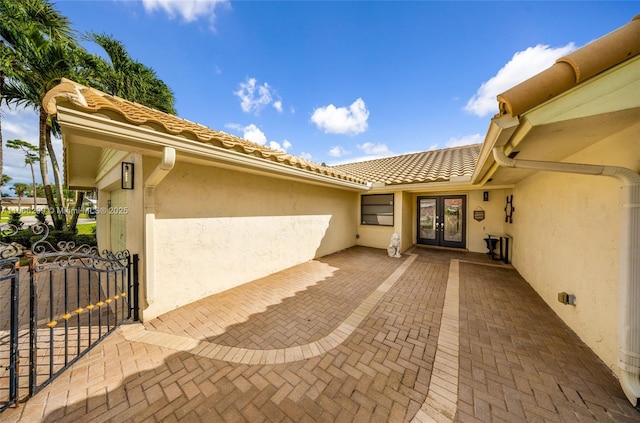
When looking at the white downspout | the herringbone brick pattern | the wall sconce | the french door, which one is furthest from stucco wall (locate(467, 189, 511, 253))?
the wall sconce

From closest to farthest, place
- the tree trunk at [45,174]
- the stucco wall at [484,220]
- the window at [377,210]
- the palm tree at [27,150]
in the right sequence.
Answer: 1. the stucco wall at [484,220]
2. the window at [377,210]
3. the tree trunk at [45,174]
4. the palm tree at [27,150]

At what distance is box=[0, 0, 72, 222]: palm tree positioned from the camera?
7281 mm

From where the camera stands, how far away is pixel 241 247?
16.2 feet

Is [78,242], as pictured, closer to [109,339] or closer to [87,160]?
[87,160]

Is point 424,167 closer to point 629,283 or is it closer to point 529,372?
point 629,283

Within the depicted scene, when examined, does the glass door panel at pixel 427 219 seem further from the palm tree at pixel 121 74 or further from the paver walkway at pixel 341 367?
the palm tree at pixel 121 74

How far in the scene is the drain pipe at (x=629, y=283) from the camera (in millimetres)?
2084

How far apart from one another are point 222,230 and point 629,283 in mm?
5886

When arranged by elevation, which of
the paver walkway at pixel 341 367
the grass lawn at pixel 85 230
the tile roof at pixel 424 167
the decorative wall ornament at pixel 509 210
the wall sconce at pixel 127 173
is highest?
the tile roof at pixel 424 167

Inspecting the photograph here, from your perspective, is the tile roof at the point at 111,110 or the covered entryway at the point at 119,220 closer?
the tile roof at the point at 111,110

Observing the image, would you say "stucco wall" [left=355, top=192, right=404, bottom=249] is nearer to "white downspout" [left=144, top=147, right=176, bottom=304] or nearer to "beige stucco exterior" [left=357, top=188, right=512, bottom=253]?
"beige stucco exterior" [left=357, top=188, right=512, bottom=253]

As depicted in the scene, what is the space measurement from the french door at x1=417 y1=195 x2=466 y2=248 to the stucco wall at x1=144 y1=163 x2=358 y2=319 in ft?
19.1

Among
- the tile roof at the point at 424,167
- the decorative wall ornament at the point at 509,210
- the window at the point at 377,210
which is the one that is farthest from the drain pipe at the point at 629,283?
the window at the point at 377,210

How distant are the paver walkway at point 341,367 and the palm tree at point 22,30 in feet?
38.8
